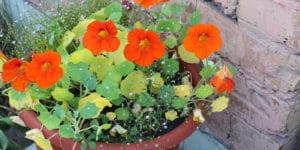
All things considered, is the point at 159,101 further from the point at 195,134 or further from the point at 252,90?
the point at 195,134

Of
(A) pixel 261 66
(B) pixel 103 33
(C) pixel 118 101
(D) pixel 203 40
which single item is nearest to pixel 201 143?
(A) pixel 261 66

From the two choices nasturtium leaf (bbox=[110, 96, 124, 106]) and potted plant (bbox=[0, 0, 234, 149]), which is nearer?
potted plant (bbox=[0, 0, 234, 149])

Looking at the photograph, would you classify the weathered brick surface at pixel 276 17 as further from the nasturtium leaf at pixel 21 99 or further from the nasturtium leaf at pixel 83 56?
the nasturtium leaf at pixel 21 99

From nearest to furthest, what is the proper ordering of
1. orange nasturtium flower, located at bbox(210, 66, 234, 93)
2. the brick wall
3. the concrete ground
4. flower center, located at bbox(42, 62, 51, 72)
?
flower center, located at bbox(42, 62, 51, 72) < orange nasturtium flower, located at bbox(210, 66, 234, 93) < the brick wall < the concrete ground

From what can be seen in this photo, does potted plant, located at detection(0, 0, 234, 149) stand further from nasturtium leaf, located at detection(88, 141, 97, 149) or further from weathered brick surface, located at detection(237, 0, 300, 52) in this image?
weathered brick surface, located at detection(237, 0, 300, 52)

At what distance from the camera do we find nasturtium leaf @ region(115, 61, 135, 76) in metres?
1.43

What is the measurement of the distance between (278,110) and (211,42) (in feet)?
1.37

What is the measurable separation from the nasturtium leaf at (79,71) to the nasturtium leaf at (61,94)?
5 centimetres

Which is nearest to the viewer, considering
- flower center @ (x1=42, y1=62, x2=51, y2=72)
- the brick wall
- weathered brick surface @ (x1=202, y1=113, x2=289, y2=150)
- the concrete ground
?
flower center @ (x1=42, y1=62, x2=51, y2=72)

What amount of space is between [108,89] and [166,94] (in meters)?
0.20

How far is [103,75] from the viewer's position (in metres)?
1.47

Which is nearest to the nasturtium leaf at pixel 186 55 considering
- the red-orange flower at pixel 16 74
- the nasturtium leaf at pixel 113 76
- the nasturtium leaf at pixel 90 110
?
the nasturtium leaf at pixel 113 76

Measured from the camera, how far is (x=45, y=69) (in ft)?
4.33

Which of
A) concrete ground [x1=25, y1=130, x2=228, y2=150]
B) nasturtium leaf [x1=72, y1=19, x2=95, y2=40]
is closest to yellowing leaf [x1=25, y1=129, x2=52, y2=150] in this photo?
nasturtium leaf [x1=72, y1=19, x2=95, y2=40]
